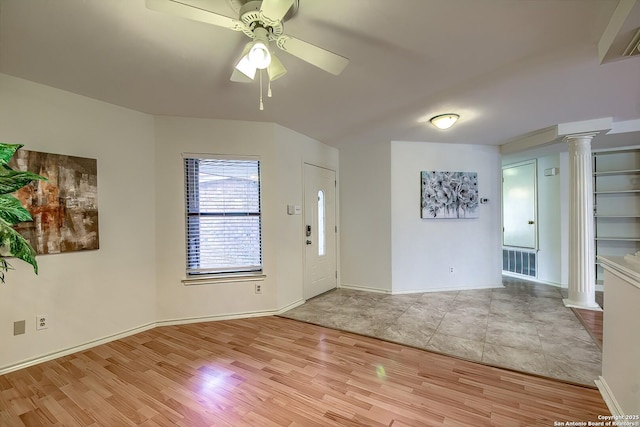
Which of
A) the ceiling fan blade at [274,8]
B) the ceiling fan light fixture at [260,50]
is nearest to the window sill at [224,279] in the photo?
the ceiling fan light fixture at [260,50]

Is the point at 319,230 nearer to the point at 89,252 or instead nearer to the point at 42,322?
the point at 89,252

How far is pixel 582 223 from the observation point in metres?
3.57

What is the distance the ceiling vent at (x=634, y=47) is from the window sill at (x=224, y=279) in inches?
144

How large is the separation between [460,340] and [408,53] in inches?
106

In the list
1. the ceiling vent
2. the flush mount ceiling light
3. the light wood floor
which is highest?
the flush mount ceiling light

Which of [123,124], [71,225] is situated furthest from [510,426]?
[123,124]

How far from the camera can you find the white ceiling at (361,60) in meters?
1.55

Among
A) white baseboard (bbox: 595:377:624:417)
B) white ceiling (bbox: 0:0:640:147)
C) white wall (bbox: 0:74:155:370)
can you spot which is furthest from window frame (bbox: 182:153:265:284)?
white baseboard (bbox: 595:377:624:417)

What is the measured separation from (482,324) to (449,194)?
2.14 m

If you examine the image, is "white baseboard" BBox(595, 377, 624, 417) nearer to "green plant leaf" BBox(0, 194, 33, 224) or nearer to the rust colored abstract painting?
"green plant leaf" BBox(0, 194, 33, 224)

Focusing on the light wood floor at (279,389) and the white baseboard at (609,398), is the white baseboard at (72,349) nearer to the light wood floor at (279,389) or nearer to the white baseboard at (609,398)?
the light wood floor at (279,389)

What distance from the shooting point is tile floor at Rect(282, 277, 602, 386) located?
7.80 feet

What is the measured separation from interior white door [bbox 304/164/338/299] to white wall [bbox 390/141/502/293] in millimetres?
1013

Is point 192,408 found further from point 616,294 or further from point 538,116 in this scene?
point 538,116
